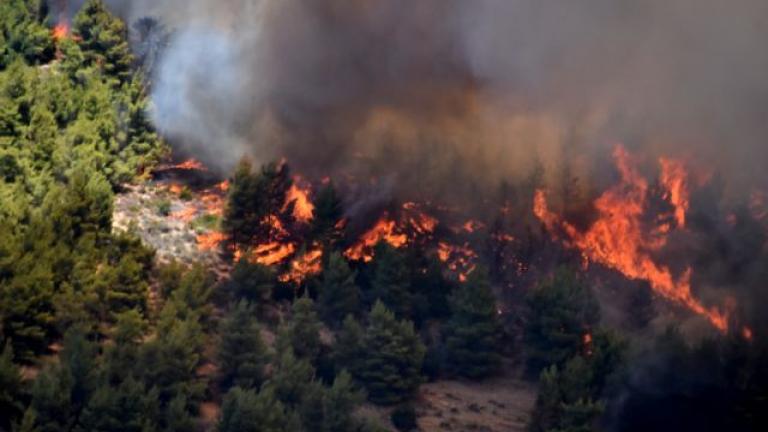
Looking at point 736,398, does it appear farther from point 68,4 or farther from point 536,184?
point 68,4

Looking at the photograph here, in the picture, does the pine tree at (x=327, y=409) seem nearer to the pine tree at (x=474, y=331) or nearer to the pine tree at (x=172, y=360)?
the pine tree at (x=172, y=360)

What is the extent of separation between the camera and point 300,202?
75438 millimetres

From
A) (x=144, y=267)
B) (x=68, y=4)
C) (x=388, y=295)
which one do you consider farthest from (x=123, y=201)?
(x=68, y=4)

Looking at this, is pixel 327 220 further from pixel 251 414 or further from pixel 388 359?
pixel 251 414

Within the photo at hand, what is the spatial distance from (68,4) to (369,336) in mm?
38909

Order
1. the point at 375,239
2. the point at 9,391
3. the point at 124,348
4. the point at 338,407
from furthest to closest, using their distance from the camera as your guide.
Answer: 1. the point at 375,239
2. the point at 338,407
3. the point at 124,348
4. the point at 9,391

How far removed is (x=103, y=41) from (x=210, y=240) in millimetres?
16537

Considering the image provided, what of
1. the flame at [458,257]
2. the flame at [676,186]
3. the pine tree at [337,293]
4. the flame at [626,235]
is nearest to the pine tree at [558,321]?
the flame at [626,235]

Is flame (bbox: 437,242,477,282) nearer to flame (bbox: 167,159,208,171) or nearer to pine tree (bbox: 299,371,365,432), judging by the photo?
flame (bbox: 167,159,208,171)

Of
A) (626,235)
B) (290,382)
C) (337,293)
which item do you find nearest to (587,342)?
(626,235)

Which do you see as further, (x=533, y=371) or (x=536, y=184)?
(x=536, y=184)

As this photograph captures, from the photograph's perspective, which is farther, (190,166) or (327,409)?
(190,166)

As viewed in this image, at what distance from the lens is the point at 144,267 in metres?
66.3

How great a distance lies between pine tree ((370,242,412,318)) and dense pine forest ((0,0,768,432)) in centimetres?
11
